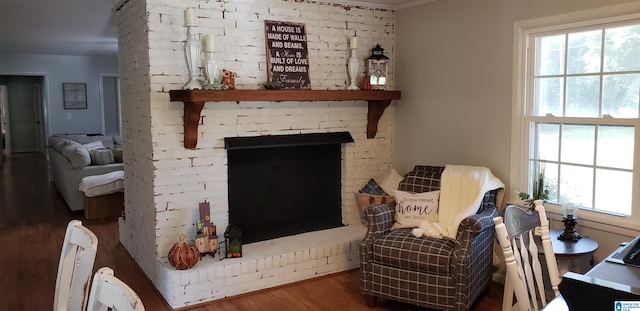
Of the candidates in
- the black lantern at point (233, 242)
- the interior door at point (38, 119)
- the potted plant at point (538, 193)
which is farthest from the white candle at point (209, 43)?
the interior door at point (38, 119)

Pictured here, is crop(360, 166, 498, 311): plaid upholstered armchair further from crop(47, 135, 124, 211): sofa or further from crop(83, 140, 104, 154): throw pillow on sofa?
crop(83, 140, 104, 154): throw pillow on sofa

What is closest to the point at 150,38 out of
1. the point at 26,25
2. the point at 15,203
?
the point at 26,25

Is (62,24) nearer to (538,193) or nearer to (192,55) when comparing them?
(192,55)

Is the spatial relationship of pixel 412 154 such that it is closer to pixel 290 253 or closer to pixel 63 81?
pixel 290 253

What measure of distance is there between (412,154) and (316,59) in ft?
4.02

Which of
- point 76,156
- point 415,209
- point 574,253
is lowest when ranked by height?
point 574,253

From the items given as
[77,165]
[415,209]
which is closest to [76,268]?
[415,209]

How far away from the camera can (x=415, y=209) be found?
3.63 metres

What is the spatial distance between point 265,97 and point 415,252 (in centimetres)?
158

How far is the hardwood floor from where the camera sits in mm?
3453

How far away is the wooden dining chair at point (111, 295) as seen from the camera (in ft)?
4.02

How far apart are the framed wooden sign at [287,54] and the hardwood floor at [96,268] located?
1.63 m

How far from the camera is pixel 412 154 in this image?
455cm

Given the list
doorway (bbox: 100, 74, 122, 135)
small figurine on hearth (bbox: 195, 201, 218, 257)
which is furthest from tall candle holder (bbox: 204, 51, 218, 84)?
doorway (bbox: 100, 74, 122, 135)
